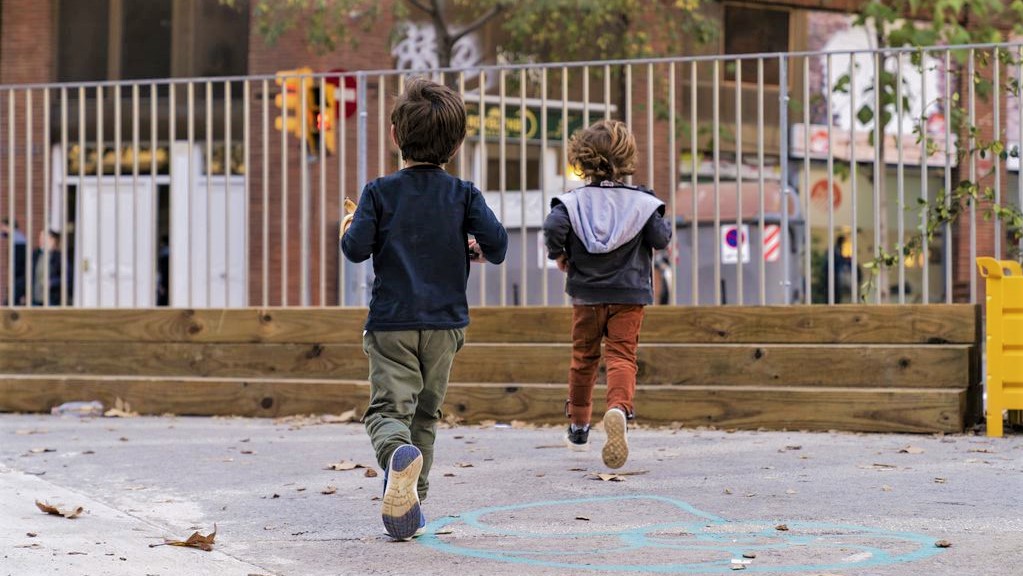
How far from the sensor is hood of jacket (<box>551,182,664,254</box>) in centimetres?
642

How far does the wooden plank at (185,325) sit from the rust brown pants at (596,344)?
263cm

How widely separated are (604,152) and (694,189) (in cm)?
251

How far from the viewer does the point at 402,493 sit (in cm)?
450

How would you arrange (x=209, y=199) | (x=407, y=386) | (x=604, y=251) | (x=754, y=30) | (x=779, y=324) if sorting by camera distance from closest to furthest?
(x=407, y=386) < (x=604, y=251) < (x=779, y=324) < (x=209, y=199) < (x=754, y=30)

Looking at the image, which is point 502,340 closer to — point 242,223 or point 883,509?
point 242,223

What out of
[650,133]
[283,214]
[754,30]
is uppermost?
[754,30]

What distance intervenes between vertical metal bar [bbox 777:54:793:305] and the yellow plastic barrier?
1.20 metres

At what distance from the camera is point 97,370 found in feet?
31.0

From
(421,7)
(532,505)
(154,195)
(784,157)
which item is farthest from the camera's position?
(421,7)

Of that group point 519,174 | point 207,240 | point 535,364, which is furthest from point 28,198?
point 535,364

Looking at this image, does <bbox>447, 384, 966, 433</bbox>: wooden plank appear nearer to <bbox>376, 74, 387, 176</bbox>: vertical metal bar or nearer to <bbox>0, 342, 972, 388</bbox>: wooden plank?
<bbox>0, 342, 972, 388</bbox>: wooden plank

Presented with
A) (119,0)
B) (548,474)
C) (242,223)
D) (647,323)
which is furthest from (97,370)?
(119,0)

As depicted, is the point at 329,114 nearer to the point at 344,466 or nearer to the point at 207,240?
the point at 207,240

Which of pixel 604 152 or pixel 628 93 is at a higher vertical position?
pixel 628 93
